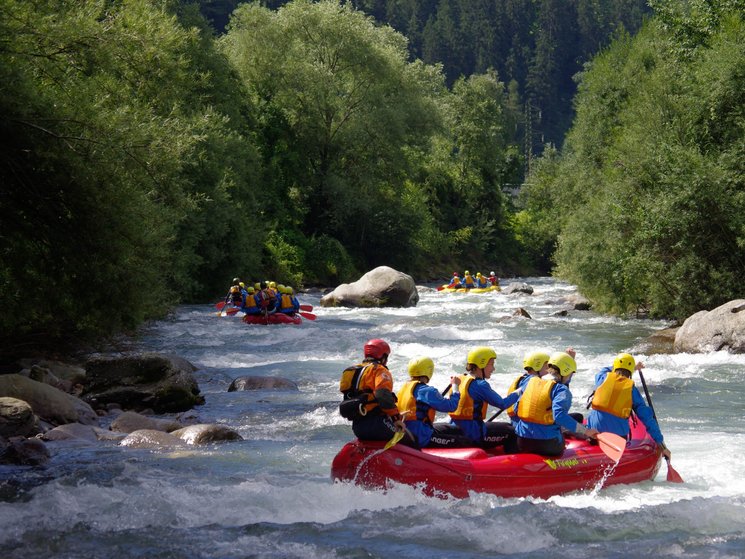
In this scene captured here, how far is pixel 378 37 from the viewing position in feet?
122

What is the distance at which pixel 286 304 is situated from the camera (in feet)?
73.9

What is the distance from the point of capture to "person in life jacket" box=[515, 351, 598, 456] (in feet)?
26.1

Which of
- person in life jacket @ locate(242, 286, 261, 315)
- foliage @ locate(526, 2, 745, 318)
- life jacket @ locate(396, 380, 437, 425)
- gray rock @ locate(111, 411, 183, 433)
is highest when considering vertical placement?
foliage @ locate(526, 2, 745, 318)

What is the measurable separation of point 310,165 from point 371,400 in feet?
101

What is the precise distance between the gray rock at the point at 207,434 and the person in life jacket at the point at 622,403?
4.01 meters

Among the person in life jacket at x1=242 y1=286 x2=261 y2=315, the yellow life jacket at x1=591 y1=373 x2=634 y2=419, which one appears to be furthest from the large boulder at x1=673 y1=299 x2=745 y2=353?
the person in life jacket at x1=242 y1=286 x2=261 y2=315

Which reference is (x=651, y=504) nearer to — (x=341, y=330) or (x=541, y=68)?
(x=341, y=330)

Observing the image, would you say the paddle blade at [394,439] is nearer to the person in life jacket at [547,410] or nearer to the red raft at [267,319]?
the person in life jacket at [547,410]

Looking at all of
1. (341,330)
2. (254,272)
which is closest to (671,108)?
(341,330)

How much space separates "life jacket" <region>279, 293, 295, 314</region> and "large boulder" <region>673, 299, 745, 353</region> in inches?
377

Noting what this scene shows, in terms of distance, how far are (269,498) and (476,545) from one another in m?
1.92

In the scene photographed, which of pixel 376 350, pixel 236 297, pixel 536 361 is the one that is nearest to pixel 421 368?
pixel 376 350

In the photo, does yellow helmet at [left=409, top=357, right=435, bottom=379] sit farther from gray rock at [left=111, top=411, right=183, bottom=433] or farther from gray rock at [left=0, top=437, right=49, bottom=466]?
gray rock at [left=111, top=411, right=183, bottom=433]

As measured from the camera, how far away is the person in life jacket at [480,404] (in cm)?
800
